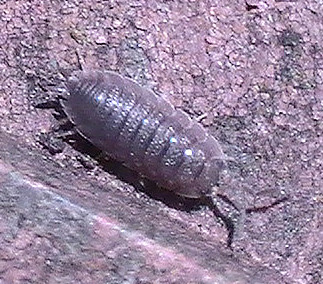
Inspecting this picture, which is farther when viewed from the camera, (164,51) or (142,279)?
(164,51)

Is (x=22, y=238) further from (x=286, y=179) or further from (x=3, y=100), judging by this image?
(x=286, y=179)

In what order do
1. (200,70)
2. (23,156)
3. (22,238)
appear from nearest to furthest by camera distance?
(22,238)
(23,156)
(200,70)

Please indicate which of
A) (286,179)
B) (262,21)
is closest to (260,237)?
(286,179)

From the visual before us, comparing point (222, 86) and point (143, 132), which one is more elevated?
point (222, 86)

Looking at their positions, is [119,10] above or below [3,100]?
above

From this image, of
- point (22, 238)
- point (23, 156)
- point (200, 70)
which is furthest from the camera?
point (200, 70)

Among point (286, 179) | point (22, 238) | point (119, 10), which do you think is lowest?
point (22, 238)

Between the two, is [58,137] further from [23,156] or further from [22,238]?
[22,238]
